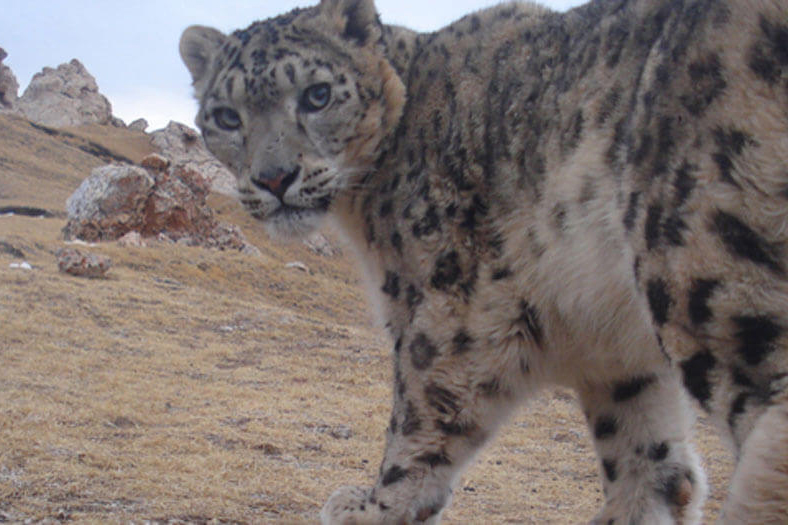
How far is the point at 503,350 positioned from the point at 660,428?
1.15m

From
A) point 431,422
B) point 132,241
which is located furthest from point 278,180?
point 132,241

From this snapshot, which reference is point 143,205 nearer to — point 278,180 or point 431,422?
point 278,180

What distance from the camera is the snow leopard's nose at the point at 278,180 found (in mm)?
3945

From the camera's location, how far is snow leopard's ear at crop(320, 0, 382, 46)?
439 cm

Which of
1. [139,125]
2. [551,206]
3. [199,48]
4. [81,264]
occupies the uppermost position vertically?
[139,125]

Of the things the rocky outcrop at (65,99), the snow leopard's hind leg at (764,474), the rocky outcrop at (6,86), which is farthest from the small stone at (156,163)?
the rocky outcrop at (6,86)

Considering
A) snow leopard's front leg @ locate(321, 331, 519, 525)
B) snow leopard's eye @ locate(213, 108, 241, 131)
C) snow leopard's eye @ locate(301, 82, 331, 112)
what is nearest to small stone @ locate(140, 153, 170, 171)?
snow leopard's eye @ locate(213, 108, 241, 131)

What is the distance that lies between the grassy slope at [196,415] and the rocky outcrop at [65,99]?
58198mm

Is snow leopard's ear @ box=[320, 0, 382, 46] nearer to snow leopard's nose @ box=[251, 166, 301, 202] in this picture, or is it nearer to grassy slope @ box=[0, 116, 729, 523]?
snow leopard's nose @ box=[251, 166, 301, 202]

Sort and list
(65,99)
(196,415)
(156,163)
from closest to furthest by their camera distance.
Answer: (196,415) → (156,163) → (65,99)

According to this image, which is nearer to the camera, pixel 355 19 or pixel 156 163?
pixel 355 19

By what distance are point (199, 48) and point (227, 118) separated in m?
0.78

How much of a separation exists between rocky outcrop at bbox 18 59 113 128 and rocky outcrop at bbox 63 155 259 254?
5343 centimetres

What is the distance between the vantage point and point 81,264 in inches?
627
